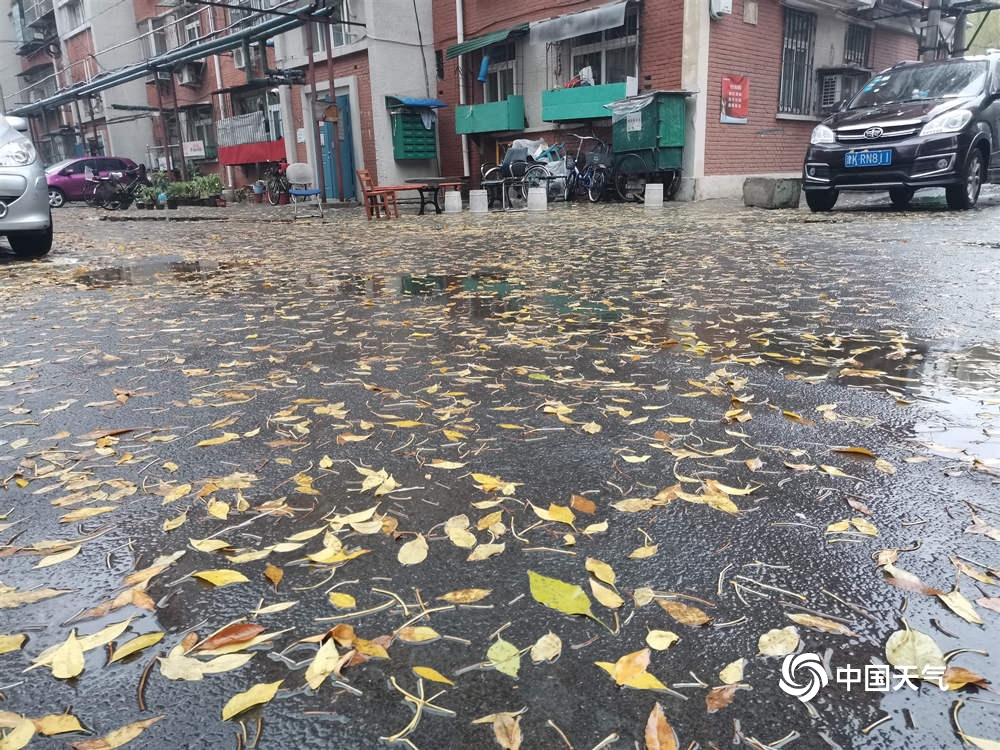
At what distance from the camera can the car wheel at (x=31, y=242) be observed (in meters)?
8.21

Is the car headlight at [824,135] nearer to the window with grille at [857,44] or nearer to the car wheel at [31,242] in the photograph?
the window with grille at [857,44]

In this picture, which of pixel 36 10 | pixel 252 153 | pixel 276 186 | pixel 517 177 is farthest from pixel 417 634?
pixel 36 10

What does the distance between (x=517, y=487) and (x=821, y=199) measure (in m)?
10.5

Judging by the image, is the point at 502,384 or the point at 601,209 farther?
the point at 601,209

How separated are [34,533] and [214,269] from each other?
5794mm

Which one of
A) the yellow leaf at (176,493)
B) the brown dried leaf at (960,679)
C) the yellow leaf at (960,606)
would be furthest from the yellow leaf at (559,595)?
the yellow leaf at (176,493)

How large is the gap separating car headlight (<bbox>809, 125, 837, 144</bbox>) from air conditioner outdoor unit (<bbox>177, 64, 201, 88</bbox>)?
2457 cm

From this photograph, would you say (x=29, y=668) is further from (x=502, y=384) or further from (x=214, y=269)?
(x=214, y=269)

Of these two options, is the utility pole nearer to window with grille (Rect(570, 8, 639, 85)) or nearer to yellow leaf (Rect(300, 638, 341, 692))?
window with grille (Rect(570, 8, 639, 85))

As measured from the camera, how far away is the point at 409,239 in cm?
947

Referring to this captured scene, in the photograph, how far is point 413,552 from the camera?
170cm

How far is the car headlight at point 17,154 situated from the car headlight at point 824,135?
32.7 feet

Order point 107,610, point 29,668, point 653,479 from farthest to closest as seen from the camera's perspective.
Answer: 1. point 653,479
2. point 107,610
3. point 29,668

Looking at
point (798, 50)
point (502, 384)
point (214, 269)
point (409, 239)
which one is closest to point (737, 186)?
point (798, 50)
